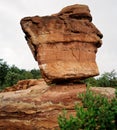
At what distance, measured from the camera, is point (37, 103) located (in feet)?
95.1

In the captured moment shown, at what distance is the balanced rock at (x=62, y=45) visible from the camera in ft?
98.5

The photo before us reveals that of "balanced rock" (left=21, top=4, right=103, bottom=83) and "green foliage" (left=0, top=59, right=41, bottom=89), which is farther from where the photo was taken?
"green foliage" (left=0, top=59, right=41, bottom=89)

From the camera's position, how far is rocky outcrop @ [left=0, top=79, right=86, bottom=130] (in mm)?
28250

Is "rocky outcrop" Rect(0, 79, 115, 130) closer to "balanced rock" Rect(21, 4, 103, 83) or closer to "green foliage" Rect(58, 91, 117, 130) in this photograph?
"balanced rock" Rect(21, 4, 103, 83)

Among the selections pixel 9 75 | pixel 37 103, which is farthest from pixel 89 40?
pixel 9 75

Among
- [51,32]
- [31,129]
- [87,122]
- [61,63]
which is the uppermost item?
[51,32]

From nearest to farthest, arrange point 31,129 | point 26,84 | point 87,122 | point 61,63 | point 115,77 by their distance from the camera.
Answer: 1. point 87,122
2. point 31,129
3. point 61,63
4. point 26,84
5. point 115,77

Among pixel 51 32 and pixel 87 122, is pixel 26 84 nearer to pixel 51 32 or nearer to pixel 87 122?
pixel 51 32

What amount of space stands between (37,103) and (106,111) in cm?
1039

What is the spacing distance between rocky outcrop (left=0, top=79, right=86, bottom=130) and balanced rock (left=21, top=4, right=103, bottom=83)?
1062 millimetres

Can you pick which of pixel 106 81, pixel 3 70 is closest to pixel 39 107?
pixel 106 81

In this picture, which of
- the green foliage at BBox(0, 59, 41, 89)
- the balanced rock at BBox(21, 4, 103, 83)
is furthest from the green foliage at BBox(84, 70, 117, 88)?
the balanced rock at BBox(21, 4, 103, 83)

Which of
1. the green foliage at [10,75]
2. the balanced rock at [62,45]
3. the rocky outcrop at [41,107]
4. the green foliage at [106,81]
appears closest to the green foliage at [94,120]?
the rocky outcrop at [41,107]

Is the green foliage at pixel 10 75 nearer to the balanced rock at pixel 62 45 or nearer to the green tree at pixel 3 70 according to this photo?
the green tree at pixel 3 70
